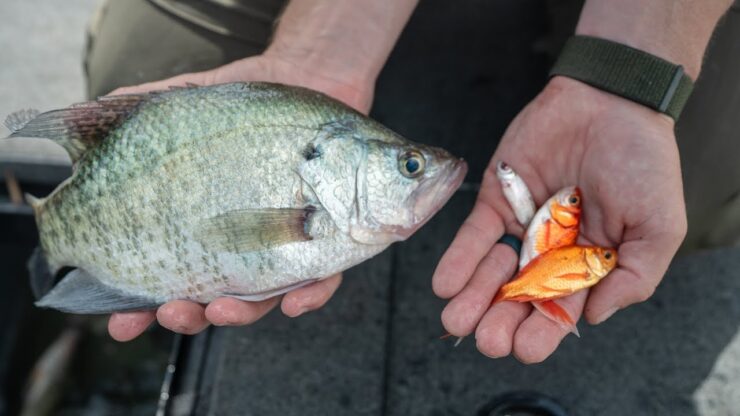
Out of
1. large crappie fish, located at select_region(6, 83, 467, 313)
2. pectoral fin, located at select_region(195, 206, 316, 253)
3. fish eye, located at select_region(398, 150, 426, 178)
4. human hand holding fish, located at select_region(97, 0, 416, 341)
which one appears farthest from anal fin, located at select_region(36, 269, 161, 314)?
fish eye, located at select_region(398, 150, 426, 178)

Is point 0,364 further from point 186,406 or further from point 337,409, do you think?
point 337,409

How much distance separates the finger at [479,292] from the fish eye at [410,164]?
397 mm

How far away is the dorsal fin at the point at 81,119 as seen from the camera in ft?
6.65

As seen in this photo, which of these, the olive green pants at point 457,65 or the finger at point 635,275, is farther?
the olive green pants at point 457,65

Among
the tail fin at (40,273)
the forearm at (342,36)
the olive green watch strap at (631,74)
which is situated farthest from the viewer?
the forearm at (342,36)

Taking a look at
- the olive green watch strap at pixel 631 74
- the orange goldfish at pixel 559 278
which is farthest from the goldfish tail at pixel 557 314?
the olive green watch strap at pixel 631 74

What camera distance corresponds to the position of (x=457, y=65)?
12.3ft

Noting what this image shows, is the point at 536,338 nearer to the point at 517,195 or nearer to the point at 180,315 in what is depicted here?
the point at 517,195

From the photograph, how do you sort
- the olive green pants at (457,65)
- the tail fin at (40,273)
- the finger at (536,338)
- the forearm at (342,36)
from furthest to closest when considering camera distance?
the forearm at (342,36) < the olive green pants at (457,65) < the tail fin at (40,273) < the finger at (536,338)

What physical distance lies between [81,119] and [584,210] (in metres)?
1.68

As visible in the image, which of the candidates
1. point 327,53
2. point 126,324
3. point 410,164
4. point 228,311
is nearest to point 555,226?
point 410,164

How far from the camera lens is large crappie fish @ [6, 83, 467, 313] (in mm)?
1929

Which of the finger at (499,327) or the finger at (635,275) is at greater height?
the finger at (635,275)

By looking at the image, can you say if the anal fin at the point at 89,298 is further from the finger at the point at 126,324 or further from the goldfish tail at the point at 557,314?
the goldfish tail at the point at 557,314
